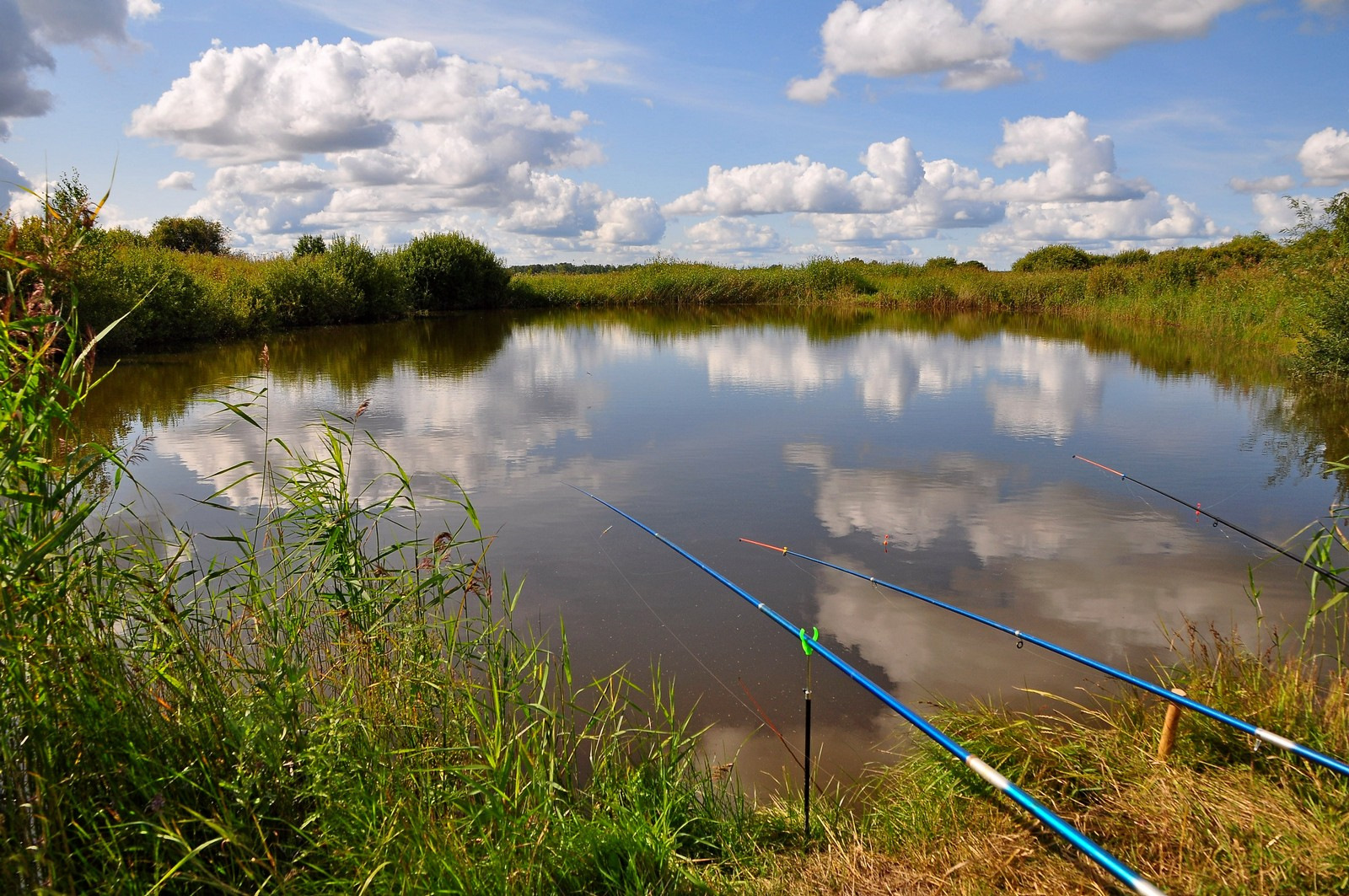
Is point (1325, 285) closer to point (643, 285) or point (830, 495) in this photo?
point (830, 495)

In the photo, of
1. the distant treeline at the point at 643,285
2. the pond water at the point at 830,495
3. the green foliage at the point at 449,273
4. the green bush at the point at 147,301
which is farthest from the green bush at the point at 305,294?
the pond water at the point at 830,495

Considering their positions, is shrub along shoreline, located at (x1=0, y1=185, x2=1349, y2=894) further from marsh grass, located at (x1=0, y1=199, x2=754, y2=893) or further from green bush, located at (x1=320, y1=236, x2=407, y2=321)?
green bush, located at (x1=320, y1=236, x2=407, y2=321)

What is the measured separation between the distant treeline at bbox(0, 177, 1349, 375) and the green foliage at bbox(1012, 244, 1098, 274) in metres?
0.15

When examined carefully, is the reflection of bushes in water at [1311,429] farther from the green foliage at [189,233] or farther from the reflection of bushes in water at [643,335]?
the green foliage at [189,233]

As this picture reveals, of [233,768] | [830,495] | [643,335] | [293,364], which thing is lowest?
[830,495]

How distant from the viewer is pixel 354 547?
3268 millimetres

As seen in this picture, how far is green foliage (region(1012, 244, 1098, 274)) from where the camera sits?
48.0 m

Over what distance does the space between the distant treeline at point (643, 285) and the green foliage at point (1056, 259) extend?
0.15 metres

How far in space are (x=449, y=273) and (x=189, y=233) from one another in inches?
907

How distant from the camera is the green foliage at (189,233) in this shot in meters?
43.2

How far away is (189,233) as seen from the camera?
148ft

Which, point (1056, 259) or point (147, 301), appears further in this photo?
point (1056, 259)

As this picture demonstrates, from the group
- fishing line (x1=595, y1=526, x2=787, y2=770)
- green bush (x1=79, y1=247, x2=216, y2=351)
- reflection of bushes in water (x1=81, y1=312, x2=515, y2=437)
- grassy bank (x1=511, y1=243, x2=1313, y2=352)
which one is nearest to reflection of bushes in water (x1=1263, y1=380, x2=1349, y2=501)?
grassy bank (x1=511, y1=243, x2=1313, y2=352)

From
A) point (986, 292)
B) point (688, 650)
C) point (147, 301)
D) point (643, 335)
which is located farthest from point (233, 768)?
point (986, 292)
